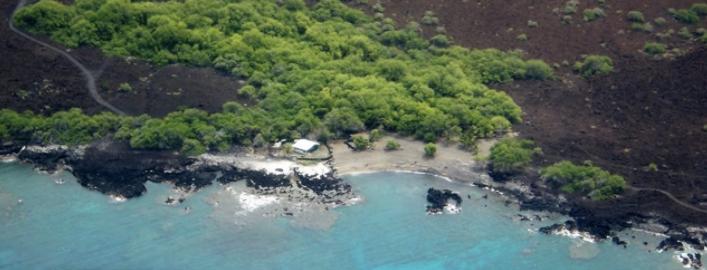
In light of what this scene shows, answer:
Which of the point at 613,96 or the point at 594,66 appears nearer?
the point at 613,96

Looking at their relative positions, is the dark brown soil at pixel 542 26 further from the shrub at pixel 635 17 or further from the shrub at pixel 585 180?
the shrub at pixel 585 180

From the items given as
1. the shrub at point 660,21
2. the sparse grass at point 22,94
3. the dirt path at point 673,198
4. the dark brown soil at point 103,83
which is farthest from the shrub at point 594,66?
the sparse grass at point 22,94

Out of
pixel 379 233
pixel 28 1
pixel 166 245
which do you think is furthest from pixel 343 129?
pixel 28 1

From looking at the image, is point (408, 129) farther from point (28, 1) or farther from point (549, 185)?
point (28, 1)

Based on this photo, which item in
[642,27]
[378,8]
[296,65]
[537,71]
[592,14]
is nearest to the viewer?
[296,65]

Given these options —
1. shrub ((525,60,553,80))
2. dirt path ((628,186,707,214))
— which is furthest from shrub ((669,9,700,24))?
dirt path ((628,186,707,214))

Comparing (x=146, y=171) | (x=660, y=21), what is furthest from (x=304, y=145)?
(x=660, y=21)

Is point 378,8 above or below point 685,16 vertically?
below

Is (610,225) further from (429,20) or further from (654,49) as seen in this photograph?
(429,20)
